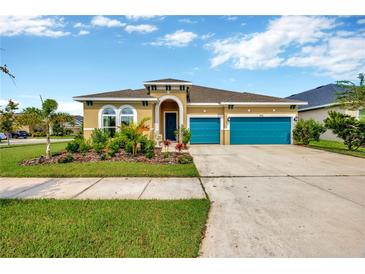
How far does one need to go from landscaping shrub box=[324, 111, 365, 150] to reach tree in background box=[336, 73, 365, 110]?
1.05m

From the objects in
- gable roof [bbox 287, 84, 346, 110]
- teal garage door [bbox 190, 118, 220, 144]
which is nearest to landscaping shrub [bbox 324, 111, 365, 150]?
teal garage door [bbox 190, 118, 220, 144]

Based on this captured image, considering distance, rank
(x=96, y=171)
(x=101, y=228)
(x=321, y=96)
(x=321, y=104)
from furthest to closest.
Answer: (x=321, y=96) → (x=321, y=104) → (x=96, y=171) → (x=101, y=228)

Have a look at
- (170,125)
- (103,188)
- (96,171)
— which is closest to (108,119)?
(170,125)

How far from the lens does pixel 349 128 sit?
11969 millimetres

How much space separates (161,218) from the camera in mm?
3375

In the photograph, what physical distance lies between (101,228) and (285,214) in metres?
3.27

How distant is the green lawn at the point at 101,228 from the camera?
2.52 meters

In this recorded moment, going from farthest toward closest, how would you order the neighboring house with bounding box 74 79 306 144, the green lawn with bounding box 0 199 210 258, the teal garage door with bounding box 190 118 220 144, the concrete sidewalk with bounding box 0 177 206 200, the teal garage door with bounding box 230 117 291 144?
the teal garage door with bounding box 190 118 220 144, the teal garage door with bounding box 230 117 291 144, the neighboring house with bounding box 74 79 306 144, the concrete sidewalk with bounding box 0 177 206 200, the green lawn with bounding box 0 199 210 258

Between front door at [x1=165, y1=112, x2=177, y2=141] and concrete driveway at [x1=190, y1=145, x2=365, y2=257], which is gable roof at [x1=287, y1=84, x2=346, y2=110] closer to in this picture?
front door at [x1=165, y1=112, x2=177, y2=141]

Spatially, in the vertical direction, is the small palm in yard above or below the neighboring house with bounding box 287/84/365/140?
below

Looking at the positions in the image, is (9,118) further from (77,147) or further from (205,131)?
(205,131)

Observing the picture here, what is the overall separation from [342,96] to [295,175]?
1028 centimetres

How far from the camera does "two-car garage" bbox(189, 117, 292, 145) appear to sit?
16.3 m

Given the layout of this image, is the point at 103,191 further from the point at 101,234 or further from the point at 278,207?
the point at 278,207
